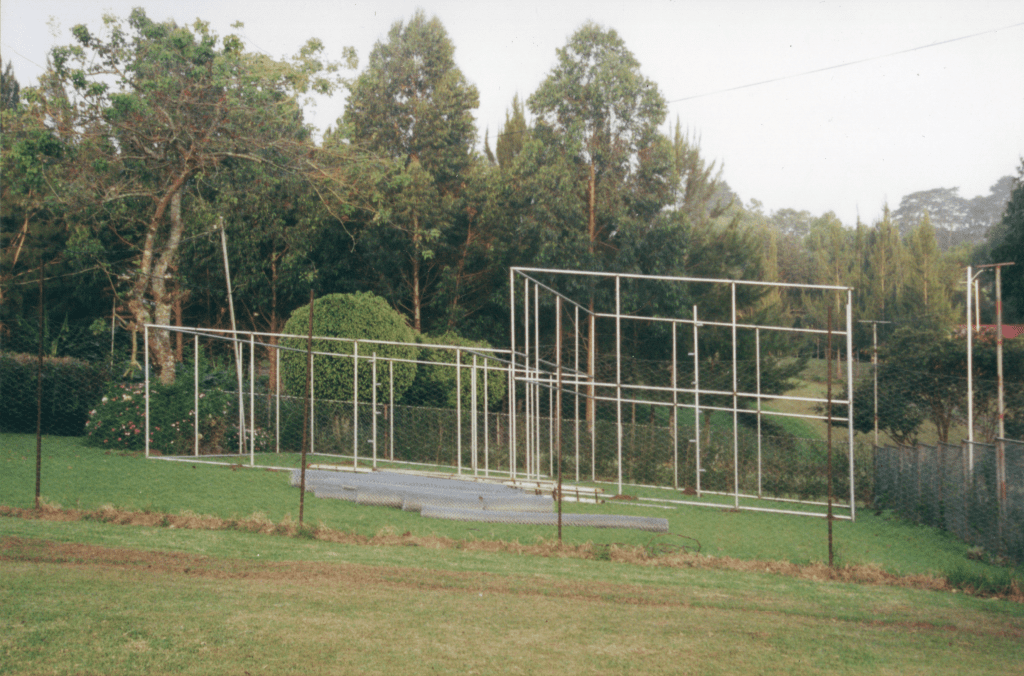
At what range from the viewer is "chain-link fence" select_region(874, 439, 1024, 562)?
8.69 metres

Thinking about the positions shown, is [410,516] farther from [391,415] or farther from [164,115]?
[164,115]

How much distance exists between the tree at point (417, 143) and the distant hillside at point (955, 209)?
164 ft

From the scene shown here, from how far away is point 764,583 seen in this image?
698 centimetres

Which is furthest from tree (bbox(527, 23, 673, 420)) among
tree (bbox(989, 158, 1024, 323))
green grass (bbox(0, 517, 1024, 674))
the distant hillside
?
the distant hillside

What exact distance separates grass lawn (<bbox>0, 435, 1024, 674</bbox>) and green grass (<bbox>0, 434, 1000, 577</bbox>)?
7 centimetres

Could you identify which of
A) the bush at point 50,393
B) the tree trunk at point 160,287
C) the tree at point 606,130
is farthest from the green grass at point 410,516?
the tree at point 606,130

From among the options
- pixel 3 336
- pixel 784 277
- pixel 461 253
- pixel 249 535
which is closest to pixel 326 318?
pixel 3 336

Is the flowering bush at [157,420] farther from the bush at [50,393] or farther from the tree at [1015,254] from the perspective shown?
the tree at [1015,254]

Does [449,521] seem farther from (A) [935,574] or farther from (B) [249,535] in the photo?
(A) [935,574]

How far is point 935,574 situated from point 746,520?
12.0 ft

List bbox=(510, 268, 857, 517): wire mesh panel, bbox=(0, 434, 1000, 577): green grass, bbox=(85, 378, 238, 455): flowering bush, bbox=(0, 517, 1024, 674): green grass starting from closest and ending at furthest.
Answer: bbox=(0, 517, 1024, 674): green grass
bbox=(0, 434, 1000, 577): green grass
bbox=(510, 268, 857, 517): wire mesh panel
bbox=(85, 378, 238, 455): flowering bush

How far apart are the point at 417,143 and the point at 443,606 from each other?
20796mm

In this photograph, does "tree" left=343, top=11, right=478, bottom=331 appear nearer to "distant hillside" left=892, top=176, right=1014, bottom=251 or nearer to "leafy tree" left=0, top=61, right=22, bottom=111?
"leafy tree" left=0, top=61, right=22, bottom=111

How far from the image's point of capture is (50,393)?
14688mm
